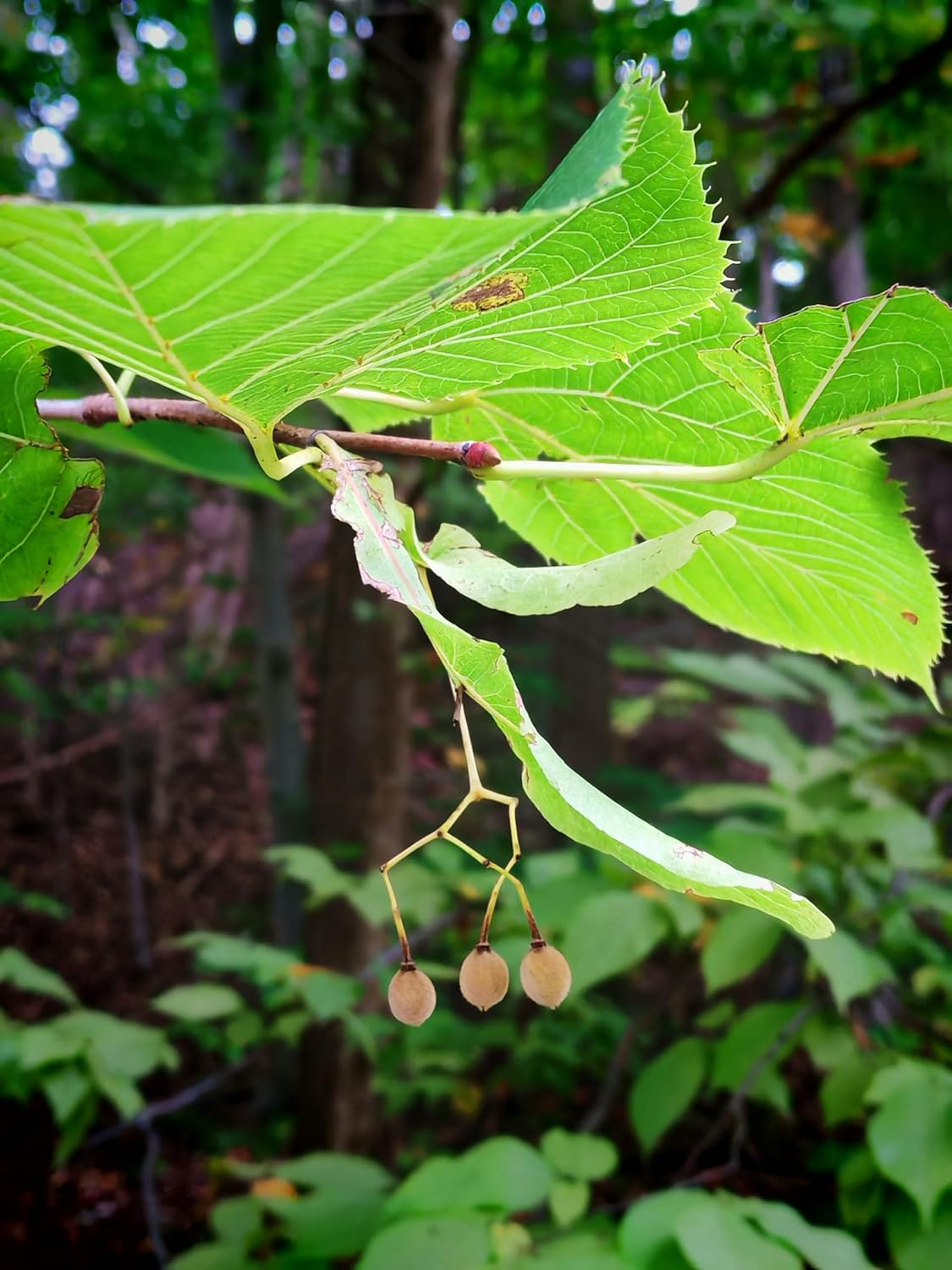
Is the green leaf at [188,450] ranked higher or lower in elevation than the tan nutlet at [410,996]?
higher

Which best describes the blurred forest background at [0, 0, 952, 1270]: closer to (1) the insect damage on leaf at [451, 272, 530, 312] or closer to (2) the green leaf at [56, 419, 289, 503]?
(2) the green leaf at [56, 419, 289, 503]

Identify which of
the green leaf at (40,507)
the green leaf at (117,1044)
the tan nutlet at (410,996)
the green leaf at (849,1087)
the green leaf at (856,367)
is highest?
the green leaf at (856,367)

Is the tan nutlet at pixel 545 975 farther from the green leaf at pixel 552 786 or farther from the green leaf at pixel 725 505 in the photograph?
the green leaf at pixel 725 505

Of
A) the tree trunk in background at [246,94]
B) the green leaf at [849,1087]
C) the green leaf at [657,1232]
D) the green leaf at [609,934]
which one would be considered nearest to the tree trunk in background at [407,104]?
the tree trunk in background at [246,94]

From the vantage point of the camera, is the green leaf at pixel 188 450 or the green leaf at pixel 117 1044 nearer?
the green leaf at pixel 188 450

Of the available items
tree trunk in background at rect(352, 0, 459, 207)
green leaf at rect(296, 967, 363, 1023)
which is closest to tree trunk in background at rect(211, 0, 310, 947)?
tree trunk in background at rect(352, 0, 459, 207)

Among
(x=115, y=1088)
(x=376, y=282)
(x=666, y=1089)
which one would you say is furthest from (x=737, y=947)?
(x=376, y=282)

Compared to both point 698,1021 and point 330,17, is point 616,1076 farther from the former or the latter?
point 330,17
